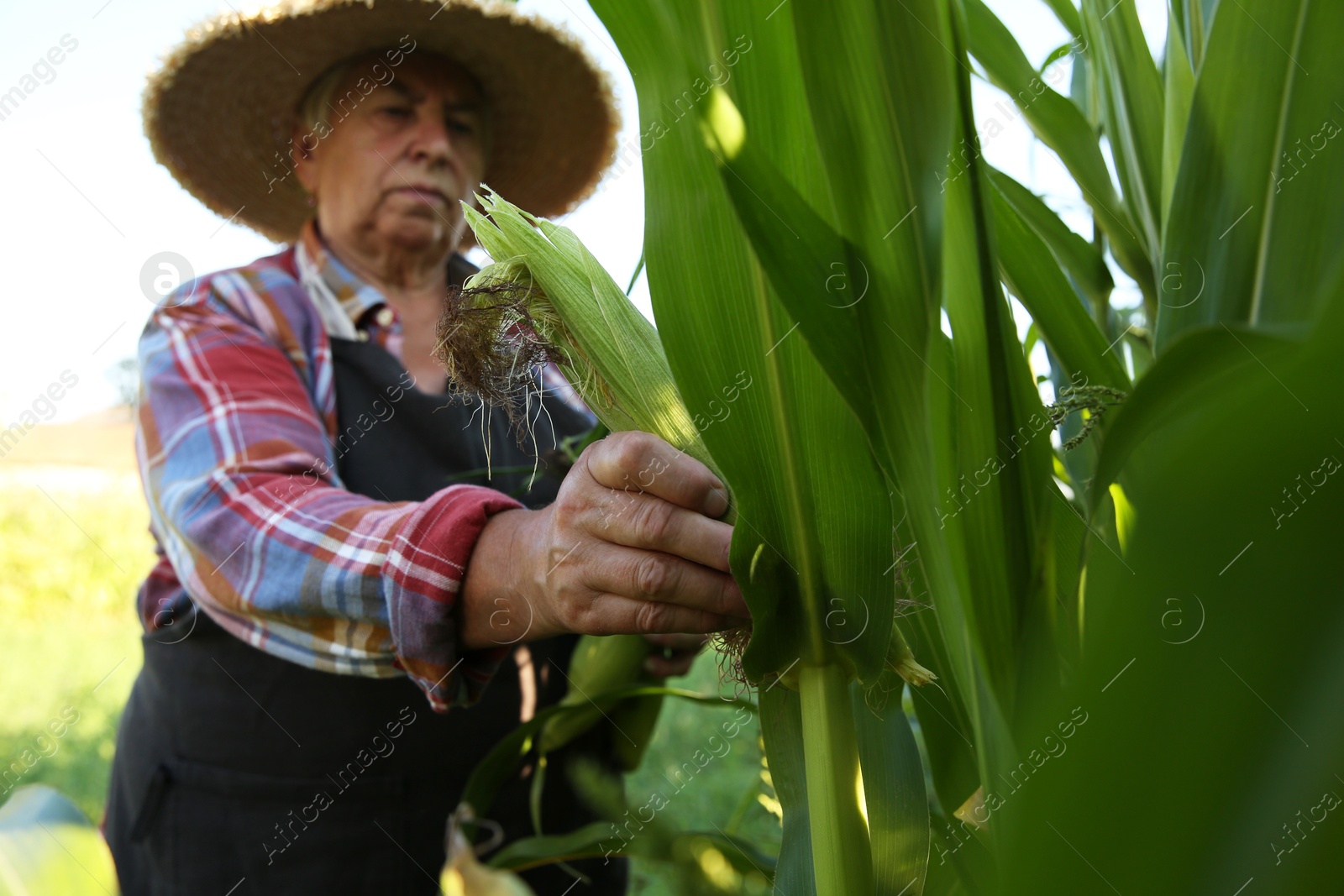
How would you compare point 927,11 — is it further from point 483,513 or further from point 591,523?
point 483,513

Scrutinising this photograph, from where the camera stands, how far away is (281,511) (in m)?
0.56

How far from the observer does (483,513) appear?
0.45m

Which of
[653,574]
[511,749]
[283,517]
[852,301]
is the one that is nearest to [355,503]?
[283,517]

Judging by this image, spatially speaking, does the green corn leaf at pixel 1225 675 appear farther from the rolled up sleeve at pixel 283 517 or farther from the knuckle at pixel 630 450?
the rolled up sleeve at pixel 283 517

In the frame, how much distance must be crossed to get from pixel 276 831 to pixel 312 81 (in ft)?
2.59

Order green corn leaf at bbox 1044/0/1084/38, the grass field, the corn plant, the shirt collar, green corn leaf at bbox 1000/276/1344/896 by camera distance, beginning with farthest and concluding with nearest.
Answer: the grass field → the shirt collar → green corn leaf at bbox 1044/0/1084/38 → the corn plant → green corn leaf at bbox 1000/276/1344/896

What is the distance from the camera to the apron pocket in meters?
0.73

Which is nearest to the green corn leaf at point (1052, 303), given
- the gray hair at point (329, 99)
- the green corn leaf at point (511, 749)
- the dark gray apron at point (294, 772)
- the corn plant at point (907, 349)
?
the corn plant at point (907, 349)

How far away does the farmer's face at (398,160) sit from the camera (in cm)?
88

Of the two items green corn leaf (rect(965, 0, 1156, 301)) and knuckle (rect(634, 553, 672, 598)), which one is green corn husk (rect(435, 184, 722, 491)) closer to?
knuckle (rect(634, 553, 672, 598))

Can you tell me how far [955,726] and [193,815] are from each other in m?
0.69

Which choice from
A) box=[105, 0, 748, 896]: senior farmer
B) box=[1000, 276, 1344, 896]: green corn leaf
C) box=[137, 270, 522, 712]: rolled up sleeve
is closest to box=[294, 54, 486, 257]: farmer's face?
box=[105, 0, 748, 896]: senior farmer

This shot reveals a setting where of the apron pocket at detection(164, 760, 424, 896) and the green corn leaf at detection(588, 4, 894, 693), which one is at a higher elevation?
the green corn leaf at detection(588, 4, 894, 693)

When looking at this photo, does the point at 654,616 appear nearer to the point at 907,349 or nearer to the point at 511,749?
the point at 907,349
